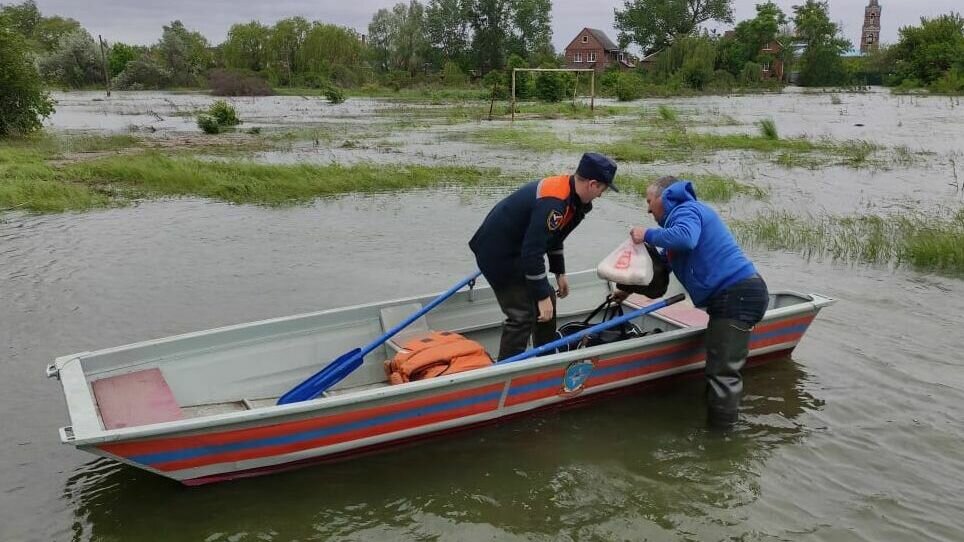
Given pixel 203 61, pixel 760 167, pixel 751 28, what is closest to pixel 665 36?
pixel 751 28

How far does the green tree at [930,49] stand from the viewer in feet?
201

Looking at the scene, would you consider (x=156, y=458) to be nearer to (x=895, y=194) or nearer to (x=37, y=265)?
(x=37, y=265)

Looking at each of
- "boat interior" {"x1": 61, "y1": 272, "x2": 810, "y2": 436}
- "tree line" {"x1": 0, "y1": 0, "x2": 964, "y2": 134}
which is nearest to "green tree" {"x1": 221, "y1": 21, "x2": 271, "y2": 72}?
"tree line" {"x1": 0, "y1": 0, "x2": 964, "y2": 134}

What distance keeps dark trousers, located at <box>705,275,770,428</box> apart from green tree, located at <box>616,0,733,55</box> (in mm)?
91828

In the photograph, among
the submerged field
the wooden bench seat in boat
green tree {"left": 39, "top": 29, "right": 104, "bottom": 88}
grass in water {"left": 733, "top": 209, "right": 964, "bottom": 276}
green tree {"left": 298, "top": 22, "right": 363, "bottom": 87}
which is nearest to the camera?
the wooden bench seat in boat

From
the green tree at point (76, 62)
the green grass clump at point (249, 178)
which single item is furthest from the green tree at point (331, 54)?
the green grass clump at point (249, 178)

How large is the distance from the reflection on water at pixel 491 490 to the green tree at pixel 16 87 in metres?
20.2

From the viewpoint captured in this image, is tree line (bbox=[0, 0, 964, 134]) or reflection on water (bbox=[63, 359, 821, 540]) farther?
tree line (bbox=[0, 0, 964, 134])

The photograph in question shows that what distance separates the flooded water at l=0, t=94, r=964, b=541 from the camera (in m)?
4.58

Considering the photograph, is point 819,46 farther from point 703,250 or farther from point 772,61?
point 703,250

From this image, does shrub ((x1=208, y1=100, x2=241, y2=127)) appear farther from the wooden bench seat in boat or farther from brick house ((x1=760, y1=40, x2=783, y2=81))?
brick house ((x1=760, y1=40, x2=783, y2=81))

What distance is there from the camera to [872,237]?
10867mm

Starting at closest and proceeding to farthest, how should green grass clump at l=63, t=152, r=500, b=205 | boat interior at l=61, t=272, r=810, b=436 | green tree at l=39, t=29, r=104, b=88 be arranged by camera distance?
boat interior at l=61, t=272, r=810, b=436 < green grass clump at l=63, t=152, r=500, b=205 < green tree at l=39, t=29, r=104, b=88

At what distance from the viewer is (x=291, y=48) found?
8094 centimetres
